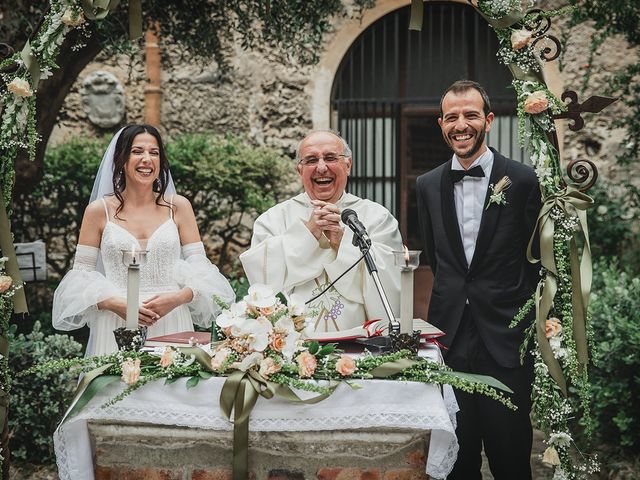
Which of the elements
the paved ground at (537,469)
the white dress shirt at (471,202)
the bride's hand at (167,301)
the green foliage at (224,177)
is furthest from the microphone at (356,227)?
the green foliage at (224,177)

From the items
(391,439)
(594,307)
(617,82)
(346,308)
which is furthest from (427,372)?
(617,82)

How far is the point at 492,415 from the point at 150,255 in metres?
1.68

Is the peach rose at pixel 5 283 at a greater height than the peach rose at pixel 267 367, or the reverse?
the peach rose at pixel 5 283

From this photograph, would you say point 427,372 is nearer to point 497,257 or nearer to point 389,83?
point 497,257

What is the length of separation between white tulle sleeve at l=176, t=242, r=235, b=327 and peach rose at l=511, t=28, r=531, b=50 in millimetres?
1697

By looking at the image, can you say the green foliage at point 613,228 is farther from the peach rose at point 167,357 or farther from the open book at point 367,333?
the peach rose at point 167,357

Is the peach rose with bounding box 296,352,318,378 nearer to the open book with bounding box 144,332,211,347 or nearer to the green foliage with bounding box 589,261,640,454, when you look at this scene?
the open book with bounding box 144,332,211,347

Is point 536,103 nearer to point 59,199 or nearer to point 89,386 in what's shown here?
point 89,386

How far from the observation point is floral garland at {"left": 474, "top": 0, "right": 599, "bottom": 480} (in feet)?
10.3

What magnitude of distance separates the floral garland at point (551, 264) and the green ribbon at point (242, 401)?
2.93ft

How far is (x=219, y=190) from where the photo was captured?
791 cm

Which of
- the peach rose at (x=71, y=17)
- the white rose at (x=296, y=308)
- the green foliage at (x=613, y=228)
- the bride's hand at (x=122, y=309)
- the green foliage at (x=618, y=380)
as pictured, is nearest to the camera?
the white rose at (x=296, y=308)

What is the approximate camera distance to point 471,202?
143 inches

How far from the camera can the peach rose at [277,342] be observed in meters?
2.79
